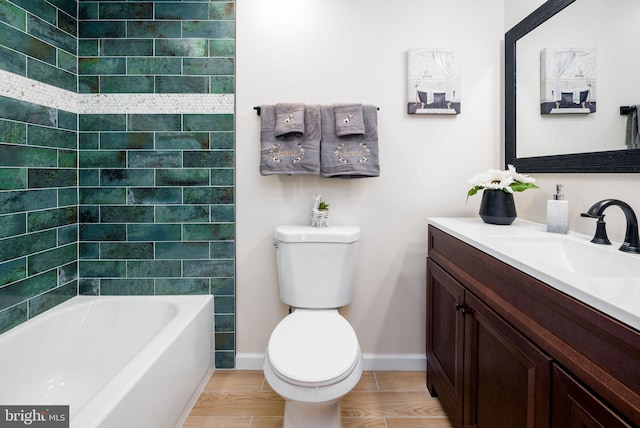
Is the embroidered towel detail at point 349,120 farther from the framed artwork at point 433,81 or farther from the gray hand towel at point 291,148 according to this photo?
the framed artwork at point 433,81

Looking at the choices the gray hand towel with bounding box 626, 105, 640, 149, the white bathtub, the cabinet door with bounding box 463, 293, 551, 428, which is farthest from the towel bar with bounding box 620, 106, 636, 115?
the white bathtub

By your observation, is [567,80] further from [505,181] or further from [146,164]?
[146,164]

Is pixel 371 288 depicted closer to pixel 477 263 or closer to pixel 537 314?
pixel 477 263

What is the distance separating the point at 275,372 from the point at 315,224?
2.66 ft

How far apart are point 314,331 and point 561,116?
4.61 feet

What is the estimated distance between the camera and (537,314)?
0.91 metres

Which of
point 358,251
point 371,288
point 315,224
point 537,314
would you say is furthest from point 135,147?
point 537,314

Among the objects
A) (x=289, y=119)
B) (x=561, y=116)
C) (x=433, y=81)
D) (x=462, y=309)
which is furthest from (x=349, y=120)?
(x=462, y=309)

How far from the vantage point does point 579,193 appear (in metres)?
1.47

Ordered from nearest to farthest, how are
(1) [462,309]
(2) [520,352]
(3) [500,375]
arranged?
1. (2) [520,352]
2. (3) [500,375]
3. (1) [462,309]

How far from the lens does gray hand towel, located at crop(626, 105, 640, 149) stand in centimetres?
118

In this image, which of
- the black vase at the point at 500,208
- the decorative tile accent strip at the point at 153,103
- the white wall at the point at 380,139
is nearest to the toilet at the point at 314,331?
the white wall at the point at 380,139

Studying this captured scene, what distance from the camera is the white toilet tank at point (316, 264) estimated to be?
1.75 meters

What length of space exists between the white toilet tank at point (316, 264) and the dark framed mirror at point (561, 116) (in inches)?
37.8
